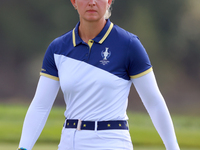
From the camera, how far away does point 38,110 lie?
8.16 ft

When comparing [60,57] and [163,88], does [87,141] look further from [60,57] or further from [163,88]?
[163,88]

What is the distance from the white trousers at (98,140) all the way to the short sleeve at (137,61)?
356 millimetres

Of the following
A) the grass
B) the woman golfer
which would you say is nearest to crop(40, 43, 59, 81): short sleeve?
the woman golfer

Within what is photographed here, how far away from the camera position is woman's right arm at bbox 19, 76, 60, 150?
8.04ft

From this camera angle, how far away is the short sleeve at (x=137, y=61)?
2.23 metres

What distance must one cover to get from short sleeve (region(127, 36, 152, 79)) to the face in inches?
10.0

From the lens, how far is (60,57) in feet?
7.85

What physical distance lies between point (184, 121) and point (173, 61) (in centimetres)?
342

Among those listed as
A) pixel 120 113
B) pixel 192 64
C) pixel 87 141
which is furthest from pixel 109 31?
pixel 192 64

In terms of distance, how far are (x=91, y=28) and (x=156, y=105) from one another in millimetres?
609

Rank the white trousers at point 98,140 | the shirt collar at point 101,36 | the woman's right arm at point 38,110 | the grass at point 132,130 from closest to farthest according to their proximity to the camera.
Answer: the white trousers at point 98,140, the shirt collar at point 101,36, the woman's right arm at point 38,110, the grass at point 132,130

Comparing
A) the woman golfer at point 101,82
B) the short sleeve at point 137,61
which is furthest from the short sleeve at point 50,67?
the short sleeve at point 137,61

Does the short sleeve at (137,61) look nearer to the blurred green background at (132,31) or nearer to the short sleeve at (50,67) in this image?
the short sleeve at (50,67)

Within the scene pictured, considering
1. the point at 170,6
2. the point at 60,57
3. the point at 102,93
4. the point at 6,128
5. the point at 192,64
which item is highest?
the point at 170,6
